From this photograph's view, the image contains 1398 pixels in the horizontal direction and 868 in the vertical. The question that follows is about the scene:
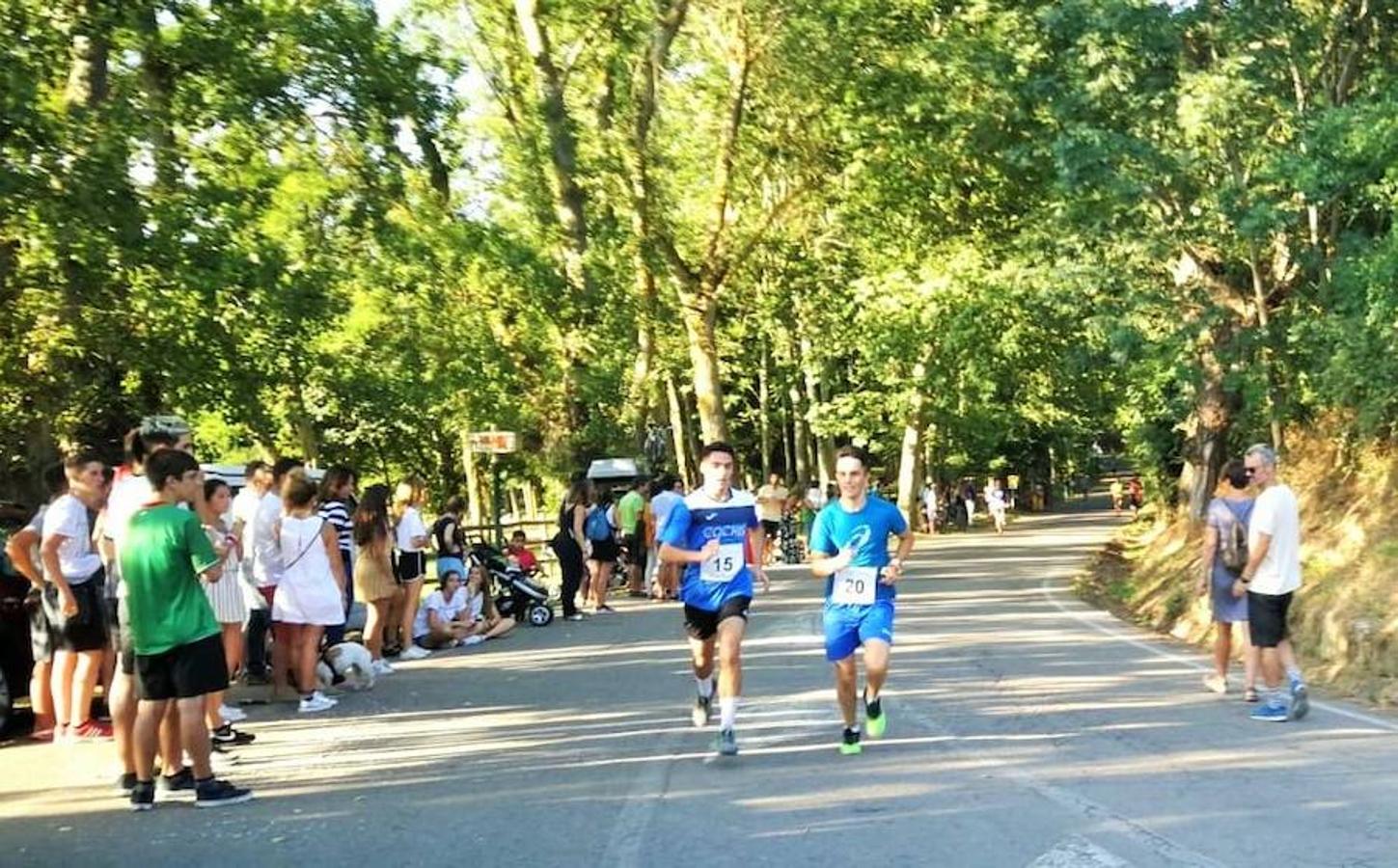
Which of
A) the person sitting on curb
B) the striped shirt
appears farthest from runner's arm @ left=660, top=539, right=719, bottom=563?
the person sitting on curb

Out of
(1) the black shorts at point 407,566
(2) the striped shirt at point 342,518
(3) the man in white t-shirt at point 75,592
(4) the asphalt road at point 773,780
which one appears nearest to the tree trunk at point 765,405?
(1) the black shorts at point 407,566

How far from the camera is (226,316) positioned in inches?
711

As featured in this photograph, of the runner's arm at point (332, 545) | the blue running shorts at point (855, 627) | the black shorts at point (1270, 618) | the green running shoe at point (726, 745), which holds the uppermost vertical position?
the runner's arm at point (332, 545)

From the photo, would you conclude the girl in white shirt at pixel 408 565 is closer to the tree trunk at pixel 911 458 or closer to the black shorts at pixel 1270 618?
the black shorts at pixel 1270 618

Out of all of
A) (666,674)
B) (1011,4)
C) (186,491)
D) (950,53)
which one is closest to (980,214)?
(950,53)

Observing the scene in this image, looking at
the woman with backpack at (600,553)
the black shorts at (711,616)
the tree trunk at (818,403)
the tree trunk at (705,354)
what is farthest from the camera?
the tree trunk at (818,403)

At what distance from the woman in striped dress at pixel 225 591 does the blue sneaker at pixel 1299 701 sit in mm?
7067

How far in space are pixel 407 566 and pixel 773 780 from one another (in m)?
8.14

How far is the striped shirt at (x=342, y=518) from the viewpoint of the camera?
47.2ft

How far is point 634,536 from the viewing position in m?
24.5

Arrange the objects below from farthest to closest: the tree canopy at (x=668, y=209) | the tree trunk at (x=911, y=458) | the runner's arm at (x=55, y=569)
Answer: the tree trunk at (x=911, y=458) < the tree canopy at (x=668, y=209) < the runner's arm at (x=55, y=569)

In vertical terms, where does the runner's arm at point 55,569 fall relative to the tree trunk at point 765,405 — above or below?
below

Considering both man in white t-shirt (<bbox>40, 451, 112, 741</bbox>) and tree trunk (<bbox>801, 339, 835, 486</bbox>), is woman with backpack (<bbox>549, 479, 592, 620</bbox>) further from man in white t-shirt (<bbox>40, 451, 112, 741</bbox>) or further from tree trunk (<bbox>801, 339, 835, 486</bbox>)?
tree trunk (<bbox>801, 339, 835, 486</bbox>)

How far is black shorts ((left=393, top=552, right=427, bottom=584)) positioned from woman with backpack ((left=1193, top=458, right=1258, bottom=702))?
793 cm
